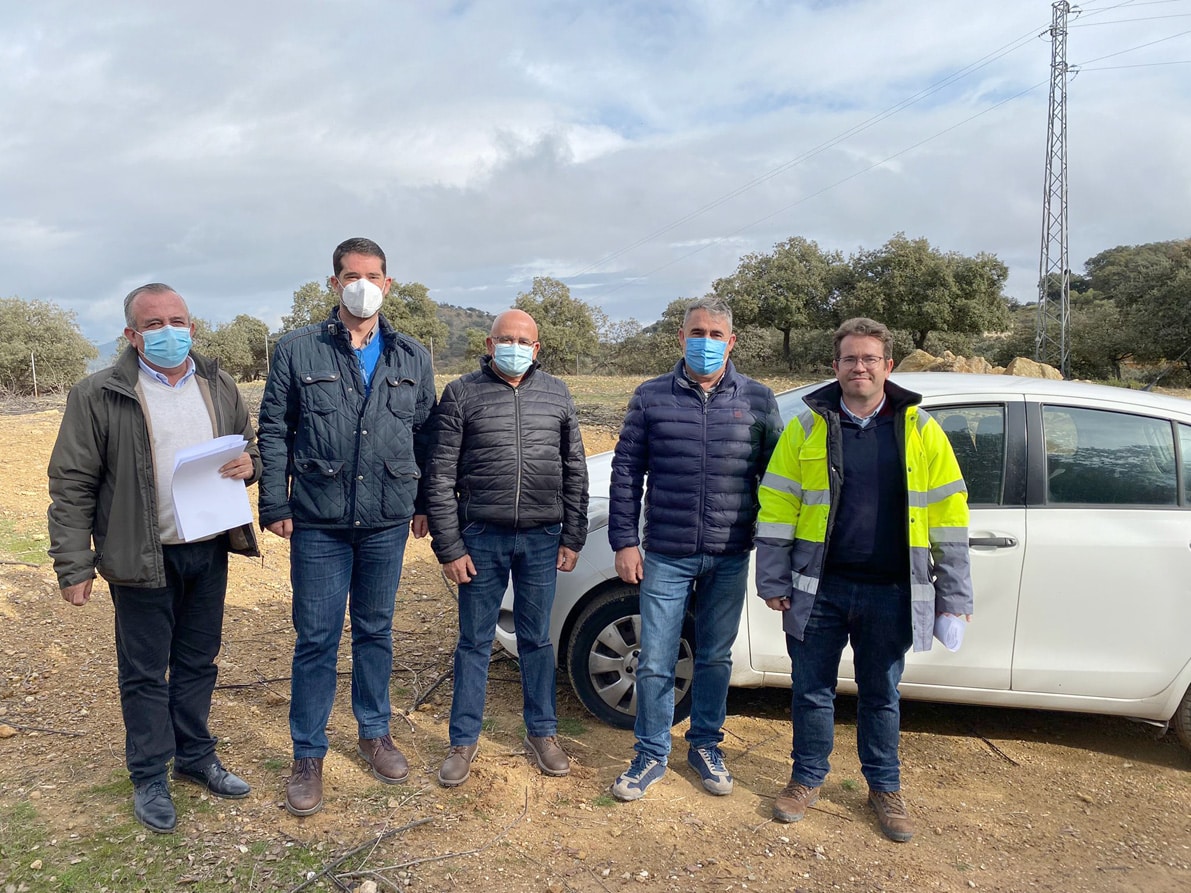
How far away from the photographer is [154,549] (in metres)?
2.94

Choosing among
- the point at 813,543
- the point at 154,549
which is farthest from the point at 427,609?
the point at 813,543

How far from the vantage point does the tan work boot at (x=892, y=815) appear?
10.2 ft

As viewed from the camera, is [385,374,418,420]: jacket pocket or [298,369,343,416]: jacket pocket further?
[385,374,418,420]: jacket pocket

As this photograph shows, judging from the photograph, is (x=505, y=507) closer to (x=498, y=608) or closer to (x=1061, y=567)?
(x=498, y=608)

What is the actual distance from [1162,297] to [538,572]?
108 ft

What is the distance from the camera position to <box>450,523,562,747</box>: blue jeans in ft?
11.1

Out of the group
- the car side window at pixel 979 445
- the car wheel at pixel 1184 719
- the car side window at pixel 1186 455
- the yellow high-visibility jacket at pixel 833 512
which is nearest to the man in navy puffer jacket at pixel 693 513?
the yellow high-visibility jacket at pixel 833 512

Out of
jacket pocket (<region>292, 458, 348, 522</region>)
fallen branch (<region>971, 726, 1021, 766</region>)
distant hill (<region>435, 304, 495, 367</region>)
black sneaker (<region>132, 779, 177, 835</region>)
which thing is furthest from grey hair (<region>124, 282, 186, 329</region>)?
distant hill (<region>435, 304, 495, 367</region>)

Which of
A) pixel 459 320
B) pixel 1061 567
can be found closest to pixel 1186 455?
pixel 1061 567

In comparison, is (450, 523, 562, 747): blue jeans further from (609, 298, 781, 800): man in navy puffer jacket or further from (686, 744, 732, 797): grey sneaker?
(686, 744, 732, 797): grey sneaker

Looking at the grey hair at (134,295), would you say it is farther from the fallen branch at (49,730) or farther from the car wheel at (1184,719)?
the car wheel at (1184,719)

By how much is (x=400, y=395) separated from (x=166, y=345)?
85 cm

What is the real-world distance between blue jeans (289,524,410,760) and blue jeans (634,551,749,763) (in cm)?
107

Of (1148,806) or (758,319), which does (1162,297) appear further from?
(1148,806)
